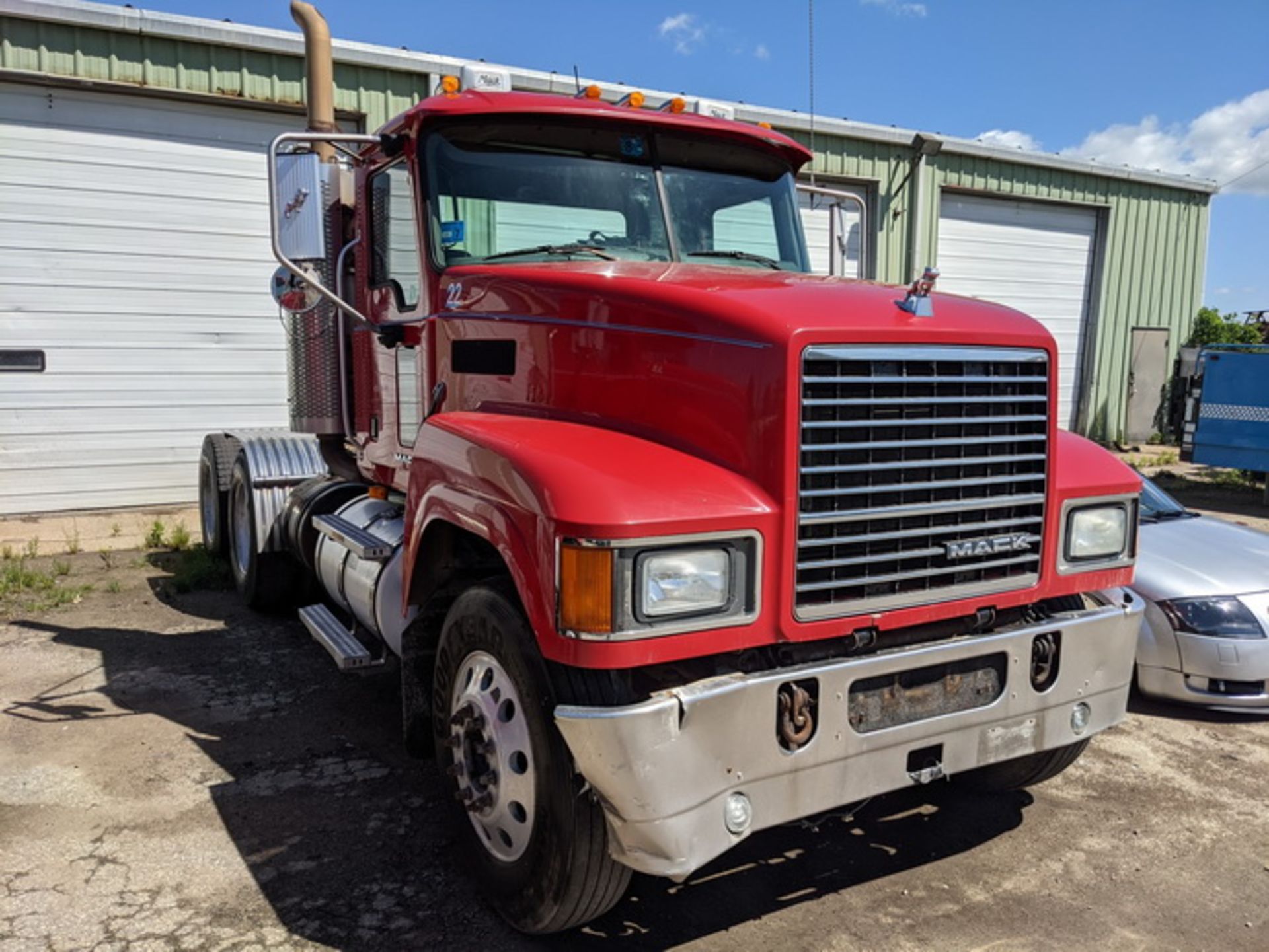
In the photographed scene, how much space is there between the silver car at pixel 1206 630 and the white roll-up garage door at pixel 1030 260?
9793 millimetres

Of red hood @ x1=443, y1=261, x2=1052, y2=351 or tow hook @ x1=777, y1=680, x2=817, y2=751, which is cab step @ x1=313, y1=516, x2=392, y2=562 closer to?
red hood @ x1=443, y1=261, x2=1052, y2=351

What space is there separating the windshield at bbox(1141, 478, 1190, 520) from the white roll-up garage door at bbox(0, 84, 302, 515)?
27.0 feet

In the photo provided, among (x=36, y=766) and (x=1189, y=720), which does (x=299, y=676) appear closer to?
(x=36, y=766)

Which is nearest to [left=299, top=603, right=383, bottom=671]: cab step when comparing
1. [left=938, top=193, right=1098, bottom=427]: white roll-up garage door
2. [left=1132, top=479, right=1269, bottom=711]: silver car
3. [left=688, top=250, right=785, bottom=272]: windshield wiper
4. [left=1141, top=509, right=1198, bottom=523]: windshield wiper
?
[left=688, top=250, right=785, bottom=272]: windshield wiper

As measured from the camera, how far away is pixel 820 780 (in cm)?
289

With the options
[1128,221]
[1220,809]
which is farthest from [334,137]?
[1128,221]

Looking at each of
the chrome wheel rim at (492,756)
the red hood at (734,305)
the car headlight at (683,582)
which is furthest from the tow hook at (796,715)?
the red hood at (734,305)

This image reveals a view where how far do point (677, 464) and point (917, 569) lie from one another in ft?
2.76

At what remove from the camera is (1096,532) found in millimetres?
3592

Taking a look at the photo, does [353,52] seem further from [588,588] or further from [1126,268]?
[1126,268]

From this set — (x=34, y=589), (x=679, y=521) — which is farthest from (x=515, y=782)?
(x=34, y=589)

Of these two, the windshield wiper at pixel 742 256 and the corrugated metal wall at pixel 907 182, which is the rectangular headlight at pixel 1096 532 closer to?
the windshield wiper at pixel 742 256

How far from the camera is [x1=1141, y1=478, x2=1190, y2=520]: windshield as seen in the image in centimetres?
635

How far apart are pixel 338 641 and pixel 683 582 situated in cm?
272
